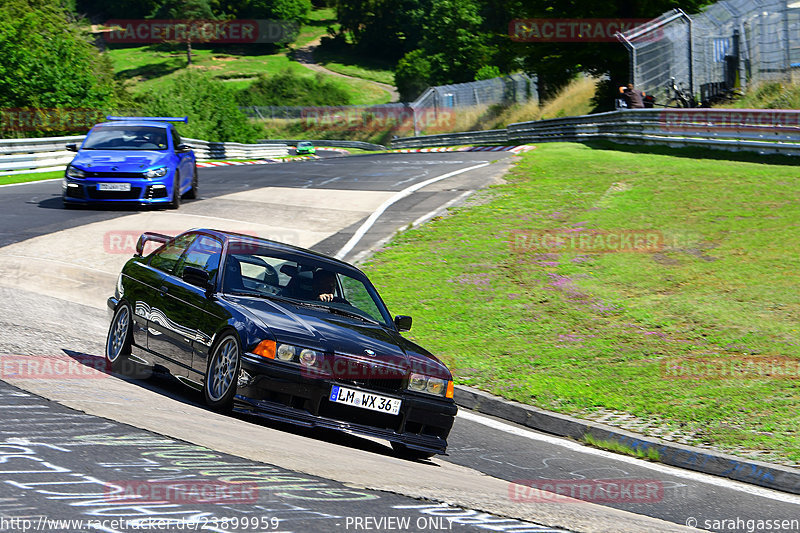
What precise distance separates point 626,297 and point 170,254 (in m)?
6.51

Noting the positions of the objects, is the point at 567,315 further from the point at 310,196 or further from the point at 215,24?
the point at 215,24

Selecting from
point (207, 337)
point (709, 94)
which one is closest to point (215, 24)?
point (709, 94)

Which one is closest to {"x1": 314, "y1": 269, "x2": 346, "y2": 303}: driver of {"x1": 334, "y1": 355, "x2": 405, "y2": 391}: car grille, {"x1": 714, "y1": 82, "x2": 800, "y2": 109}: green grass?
{"x1": 334, "y1": 355, "x2": 405, "y2": 391}: car grille

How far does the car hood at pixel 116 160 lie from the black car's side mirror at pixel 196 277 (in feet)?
36.7

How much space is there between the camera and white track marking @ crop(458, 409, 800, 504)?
23.5 ft

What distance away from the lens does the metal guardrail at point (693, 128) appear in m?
22.5

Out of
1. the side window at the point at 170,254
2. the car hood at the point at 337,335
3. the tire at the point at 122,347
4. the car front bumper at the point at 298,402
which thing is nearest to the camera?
the car front bumper at the point at 298,402

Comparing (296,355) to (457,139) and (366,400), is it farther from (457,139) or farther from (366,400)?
(457,139)

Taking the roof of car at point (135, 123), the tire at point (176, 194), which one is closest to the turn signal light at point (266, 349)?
the tire at point (176, 194)

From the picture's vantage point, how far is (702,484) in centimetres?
732

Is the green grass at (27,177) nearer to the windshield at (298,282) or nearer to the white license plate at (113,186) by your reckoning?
the white license plate at (113,186)

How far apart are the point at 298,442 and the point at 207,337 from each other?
142 centimetres

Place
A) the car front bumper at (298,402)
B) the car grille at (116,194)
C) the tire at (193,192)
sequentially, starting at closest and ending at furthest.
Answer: the car front bumper at (298,402) < the car grille at (116,194) < the tire at (193,192)

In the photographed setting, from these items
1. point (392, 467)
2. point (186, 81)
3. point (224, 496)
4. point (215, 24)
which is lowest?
point (392, 467)
